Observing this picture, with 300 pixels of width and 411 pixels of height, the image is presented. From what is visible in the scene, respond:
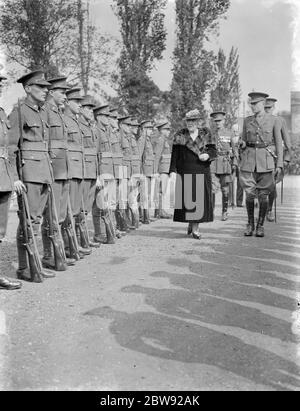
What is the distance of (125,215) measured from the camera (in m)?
10.5

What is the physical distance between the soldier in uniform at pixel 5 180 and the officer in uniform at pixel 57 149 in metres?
0.96

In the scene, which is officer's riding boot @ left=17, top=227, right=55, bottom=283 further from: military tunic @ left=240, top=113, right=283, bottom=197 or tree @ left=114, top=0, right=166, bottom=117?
tree @ left=114, top=0, right=166, bottom=117

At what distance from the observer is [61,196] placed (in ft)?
24.1

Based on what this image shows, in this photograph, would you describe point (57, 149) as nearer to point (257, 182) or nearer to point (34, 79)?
point (34, 79)

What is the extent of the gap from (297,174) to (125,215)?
2718 cm

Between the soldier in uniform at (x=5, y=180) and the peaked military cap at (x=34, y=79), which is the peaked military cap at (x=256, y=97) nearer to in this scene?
the peaked military cap at (x=34, y=79)

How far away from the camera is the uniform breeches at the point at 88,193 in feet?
27.4

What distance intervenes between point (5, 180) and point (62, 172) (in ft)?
4.56

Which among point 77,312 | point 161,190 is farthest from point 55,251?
point 161,190

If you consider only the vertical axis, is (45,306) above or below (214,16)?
below

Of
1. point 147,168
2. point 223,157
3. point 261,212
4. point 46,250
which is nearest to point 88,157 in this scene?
point 46,250

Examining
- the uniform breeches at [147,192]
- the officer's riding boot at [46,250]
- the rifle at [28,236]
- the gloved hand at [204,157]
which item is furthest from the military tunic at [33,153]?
the uniform breeches at [147,192]

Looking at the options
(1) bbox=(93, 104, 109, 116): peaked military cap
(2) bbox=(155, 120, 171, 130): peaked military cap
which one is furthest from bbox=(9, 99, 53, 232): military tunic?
(2) bbox=(155, 120, 171, 130): peaked military cap

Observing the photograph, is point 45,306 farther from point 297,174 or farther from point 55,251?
point 297,174
